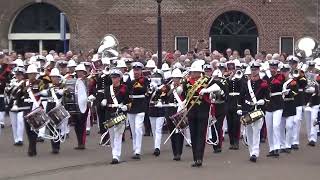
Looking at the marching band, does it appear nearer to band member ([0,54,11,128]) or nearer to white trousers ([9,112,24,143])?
white trousers ([9,112,24,143])

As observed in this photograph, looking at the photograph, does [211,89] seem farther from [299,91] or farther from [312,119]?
[312,119]

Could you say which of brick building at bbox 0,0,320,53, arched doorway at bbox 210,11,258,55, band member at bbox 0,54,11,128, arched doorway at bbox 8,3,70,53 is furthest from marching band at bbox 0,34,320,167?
arched doorway at bbox 8,3,70,53

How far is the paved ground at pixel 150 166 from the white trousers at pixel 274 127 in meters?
0.36

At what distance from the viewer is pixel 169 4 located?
112 ft

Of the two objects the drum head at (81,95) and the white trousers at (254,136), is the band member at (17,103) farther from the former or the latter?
the white trousers at (254,136)

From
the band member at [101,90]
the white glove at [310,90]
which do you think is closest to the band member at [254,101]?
the white glove at [310,90]

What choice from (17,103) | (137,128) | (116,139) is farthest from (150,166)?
(17,103)

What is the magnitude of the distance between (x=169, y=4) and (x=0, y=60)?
15705 mm

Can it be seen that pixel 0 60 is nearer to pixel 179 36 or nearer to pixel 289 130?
pixel 289 130

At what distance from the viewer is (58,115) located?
1556 cm

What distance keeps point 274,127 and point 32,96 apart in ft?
17.5

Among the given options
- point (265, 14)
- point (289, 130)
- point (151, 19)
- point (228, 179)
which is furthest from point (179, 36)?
point (228, 179)

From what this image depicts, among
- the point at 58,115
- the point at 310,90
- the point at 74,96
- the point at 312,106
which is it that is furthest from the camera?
the point at 312,106

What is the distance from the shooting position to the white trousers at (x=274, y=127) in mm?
15172
